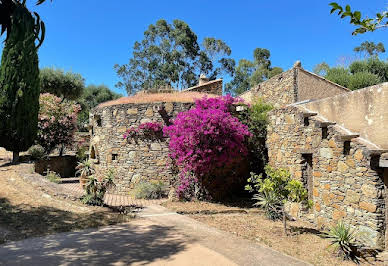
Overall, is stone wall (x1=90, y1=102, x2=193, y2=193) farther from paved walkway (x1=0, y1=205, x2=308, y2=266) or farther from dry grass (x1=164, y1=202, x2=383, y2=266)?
paved walkway (x1=0, y1=205, x2=308, y2=266)

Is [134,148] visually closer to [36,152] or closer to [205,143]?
[205,143]

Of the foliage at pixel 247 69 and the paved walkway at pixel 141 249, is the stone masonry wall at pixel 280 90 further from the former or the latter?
the foliage at pixel 247 69

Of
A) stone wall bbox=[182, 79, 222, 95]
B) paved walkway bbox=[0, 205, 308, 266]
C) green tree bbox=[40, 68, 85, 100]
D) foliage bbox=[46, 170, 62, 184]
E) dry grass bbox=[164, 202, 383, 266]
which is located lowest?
dry grass bbox=[164, 202, 383, 266]

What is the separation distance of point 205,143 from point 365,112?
182 inches

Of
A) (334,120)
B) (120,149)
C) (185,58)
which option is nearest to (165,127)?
(120,149)

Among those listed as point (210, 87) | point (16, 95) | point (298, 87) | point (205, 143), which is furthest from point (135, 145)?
point (210, 87)

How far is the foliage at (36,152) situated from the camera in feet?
45.6

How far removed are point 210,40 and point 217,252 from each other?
30696 millimetres

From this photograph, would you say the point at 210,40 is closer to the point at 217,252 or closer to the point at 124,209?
the point at 124,209

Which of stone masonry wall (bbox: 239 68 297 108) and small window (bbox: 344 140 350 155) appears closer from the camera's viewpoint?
small window (bbox: 344 140 350 155)

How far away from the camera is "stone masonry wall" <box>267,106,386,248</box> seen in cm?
564

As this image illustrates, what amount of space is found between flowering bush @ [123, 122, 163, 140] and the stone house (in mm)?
4327


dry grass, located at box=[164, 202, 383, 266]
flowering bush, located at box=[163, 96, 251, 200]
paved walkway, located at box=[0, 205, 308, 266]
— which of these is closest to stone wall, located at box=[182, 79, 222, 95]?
flowering bush, located at box=[163, 96, 251, 200]

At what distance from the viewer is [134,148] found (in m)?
11.0
